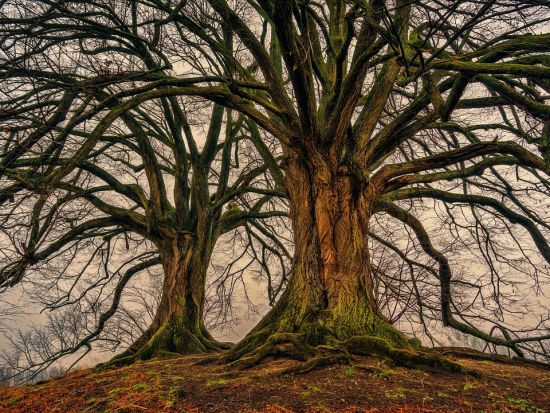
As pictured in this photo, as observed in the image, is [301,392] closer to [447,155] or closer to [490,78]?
[447,155]

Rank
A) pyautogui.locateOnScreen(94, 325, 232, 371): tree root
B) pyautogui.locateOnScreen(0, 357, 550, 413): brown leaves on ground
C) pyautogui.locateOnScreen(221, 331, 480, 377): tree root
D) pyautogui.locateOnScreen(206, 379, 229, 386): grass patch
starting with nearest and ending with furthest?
pyautogui.locateOnScreen(0, 357, 550, 413): brown leaves on ground, pyautogui.locateOnScreen(206, 379, 229, 386): grass patch, pyautogui.locateOnScreen(221, 331, 480, 377): tree root, pyautogui.locateOnScreen(94, 325, 232, 371): tree root

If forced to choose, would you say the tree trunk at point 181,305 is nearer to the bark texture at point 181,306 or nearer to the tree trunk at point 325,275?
the bark texture at point 181,306

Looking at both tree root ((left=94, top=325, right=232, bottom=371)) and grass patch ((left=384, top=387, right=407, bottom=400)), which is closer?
grass patch ((left=384, top=387, right=407, bottom=400))

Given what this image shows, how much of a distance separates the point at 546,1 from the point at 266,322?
A: 3988 mm

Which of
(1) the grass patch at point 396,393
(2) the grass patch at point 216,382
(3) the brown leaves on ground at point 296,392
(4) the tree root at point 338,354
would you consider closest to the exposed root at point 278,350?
(4) the tree root at point 338,354

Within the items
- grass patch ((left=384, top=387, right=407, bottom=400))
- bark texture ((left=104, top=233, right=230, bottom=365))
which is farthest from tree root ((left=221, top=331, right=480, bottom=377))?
bark texture ((left=104, top=233, right=230, bottom=365))

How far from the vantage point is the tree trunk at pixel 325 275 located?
152 inches

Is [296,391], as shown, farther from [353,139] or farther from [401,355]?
[353,139]

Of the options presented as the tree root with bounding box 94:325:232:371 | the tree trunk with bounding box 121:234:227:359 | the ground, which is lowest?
the ground

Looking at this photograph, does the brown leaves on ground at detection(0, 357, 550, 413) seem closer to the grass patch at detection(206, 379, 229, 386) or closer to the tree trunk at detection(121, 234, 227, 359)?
the grass patch at detection(206, 379, 229, 386)

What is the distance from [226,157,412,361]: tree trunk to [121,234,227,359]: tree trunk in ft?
5.80

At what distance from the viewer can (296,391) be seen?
2.72m

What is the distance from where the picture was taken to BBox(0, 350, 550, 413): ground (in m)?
2.49

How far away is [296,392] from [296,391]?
2 cm
